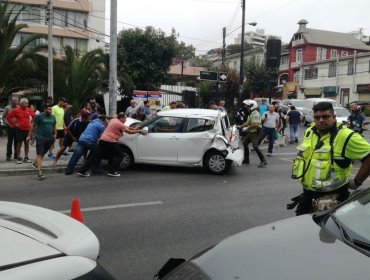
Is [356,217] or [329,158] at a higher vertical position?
[329,158]

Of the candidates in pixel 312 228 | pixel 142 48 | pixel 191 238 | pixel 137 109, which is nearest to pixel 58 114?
pixel 137 109

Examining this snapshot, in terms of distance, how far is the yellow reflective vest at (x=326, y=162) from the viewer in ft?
12.3

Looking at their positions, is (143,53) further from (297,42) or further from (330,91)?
(297,42)

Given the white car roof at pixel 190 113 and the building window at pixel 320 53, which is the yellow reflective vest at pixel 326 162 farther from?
the building window at pixel 320 53

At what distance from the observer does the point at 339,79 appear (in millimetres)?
46938

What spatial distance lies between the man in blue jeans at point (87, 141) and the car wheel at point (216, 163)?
2.67 m

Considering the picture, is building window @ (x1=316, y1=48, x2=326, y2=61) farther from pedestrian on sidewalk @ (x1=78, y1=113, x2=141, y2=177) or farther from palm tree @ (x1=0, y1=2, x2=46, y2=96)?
pedestrian on sidewalk @ (x1=78, y1=113, x2=141, y2=177)

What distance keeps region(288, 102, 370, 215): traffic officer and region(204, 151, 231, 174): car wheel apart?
19.7 feet

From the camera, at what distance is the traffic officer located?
373 centimetres

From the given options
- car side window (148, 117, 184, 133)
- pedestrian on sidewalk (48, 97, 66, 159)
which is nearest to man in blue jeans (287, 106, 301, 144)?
car side window (148, 117, 184, 133)

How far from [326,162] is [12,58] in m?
17.7

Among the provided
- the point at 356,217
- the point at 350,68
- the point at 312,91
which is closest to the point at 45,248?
the point at 356,217

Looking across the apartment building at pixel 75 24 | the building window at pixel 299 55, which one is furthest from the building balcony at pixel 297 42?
the apartment building at pixel 75 24

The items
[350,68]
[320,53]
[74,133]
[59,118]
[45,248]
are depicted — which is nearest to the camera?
[45,248]
